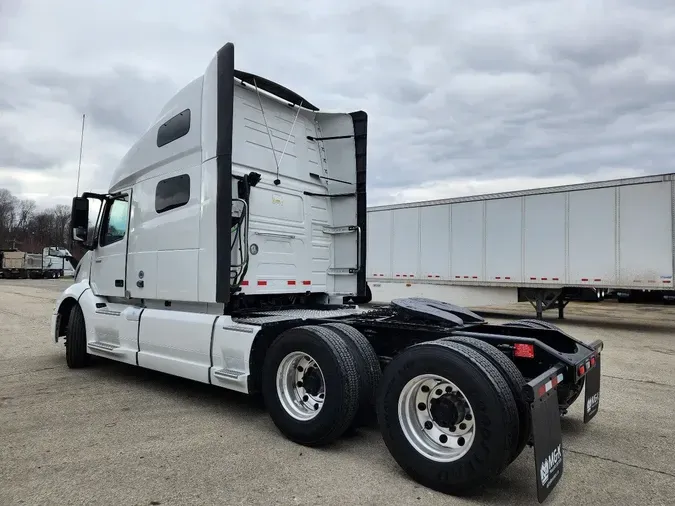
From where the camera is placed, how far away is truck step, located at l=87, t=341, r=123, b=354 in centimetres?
601

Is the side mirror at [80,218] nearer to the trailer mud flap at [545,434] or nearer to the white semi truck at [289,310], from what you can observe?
the white semi truck at [289,310]

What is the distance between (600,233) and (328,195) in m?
8.38

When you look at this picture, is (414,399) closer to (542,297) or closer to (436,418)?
(436,418)

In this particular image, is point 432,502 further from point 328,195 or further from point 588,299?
point 588,299

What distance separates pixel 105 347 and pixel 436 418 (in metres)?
4.59

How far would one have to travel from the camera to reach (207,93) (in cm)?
494

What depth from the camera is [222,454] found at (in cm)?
385

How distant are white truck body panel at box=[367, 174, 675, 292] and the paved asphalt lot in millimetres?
5962

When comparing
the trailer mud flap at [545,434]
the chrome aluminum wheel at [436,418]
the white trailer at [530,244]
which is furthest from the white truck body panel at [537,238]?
the chrome aluminum wheel at [436,418]

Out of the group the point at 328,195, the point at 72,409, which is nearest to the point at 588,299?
the point at 328,195

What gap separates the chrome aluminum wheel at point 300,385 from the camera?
13.7ft

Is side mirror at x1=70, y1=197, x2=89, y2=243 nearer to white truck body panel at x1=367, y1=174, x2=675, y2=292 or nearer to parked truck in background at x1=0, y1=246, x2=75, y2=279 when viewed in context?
white truck body panel at x1=367, y1=174, x2=675, y2=292

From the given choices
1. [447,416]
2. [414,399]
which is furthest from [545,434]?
[414,399]

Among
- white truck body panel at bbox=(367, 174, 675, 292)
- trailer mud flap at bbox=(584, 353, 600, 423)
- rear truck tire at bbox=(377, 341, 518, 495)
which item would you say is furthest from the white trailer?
rear truck tire at bbox=(377, 341, 518, 495)
